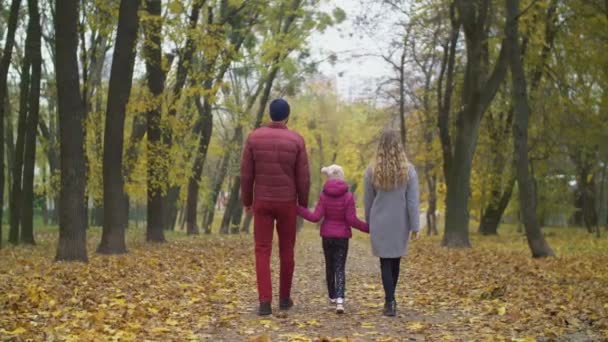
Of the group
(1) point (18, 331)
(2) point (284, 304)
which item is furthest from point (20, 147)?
(1) point (18, 331)

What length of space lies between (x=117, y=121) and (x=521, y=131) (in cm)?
918

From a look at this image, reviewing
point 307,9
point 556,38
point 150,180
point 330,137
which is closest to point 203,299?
point 150,180

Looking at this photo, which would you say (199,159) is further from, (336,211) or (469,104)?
(336,211)

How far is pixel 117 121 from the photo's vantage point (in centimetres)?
1741

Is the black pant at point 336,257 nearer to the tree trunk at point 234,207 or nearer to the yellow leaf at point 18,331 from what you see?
the yellow leaf at point 18,331

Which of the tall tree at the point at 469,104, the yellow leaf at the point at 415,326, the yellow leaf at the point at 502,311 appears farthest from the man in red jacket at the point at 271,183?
the tall tree at the point at 469,104

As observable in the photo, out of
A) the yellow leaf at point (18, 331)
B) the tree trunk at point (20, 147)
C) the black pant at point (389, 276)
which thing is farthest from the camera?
the tree trunk at point (20, 147)

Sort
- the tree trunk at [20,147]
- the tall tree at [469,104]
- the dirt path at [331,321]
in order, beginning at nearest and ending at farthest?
the dirt path at [331,321] < the tree trunk at [20,147] < the tall tree at [469,104]

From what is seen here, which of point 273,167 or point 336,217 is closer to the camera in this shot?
point 273,167

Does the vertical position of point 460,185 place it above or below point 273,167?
above

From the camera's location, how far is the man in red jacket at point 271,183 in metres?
8.79

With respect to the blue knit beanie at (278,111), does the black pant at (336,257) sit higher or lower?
lower

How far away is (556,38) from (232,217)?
2113 centimetres

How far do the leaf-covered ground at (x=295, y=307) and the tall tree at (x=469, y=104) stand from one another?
7.84m
